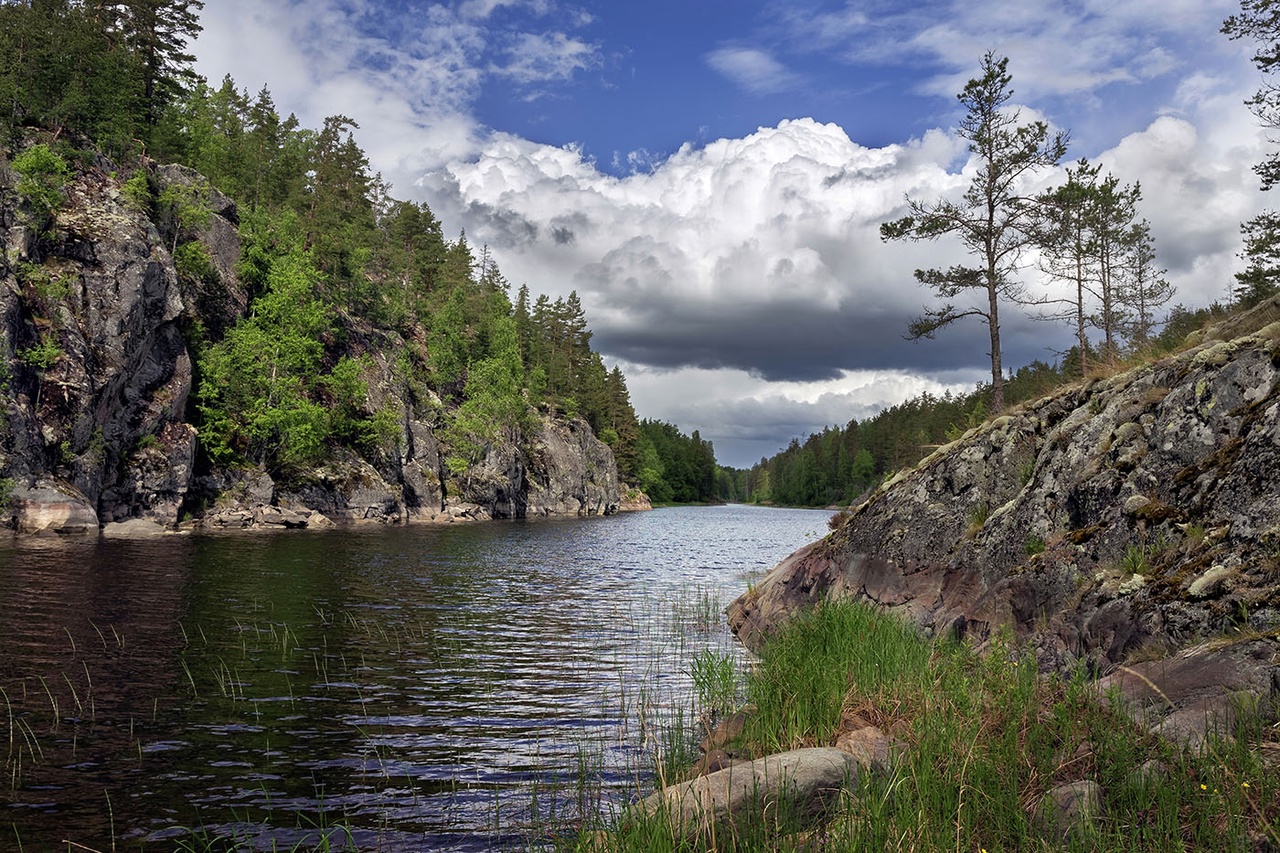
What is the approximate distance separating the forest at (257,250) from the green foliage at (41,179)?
0.11 m

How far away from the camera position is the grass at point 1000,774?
5.11 meters

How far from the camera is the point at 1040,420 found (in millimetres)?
17375

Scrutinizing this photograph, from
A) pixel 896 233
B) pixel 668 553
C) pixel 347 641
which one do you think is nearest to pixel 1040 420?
pixel 896 233

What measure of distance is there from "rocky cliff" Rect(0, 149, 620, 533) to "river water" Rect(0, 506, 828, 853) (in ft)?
47.8

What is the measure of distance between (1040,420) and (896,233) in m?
15.2

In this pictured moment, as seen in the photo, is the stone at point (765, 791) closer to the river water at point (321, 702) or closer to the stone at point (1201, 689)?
the river water at point (321, 702)

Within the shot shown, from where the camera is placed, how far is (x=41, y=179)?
1768 inches

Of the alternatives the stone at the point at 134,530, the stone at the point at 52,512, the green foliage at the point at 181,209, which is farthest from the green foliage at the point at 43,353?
the green foliage at the point at 181,209

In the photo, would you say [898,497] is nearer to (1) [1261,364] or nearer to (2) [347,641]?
(1) [1261,364]

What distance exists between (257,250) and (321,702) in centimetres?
6237

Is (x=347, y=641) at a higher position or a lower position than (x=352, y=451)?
lower

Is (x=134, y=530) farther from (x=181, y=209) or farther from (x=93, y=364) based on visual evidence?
(x=181, y=209)

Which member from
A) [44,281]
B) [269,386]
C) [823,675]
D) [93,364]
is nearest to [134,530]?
[93,364]

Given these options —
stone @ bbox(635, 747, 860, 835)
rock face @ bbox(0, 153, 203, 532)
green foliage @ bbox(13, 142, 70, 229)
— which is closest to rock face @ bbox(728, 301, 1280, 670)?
stone @ bbox(635, 747, 860, 835)
